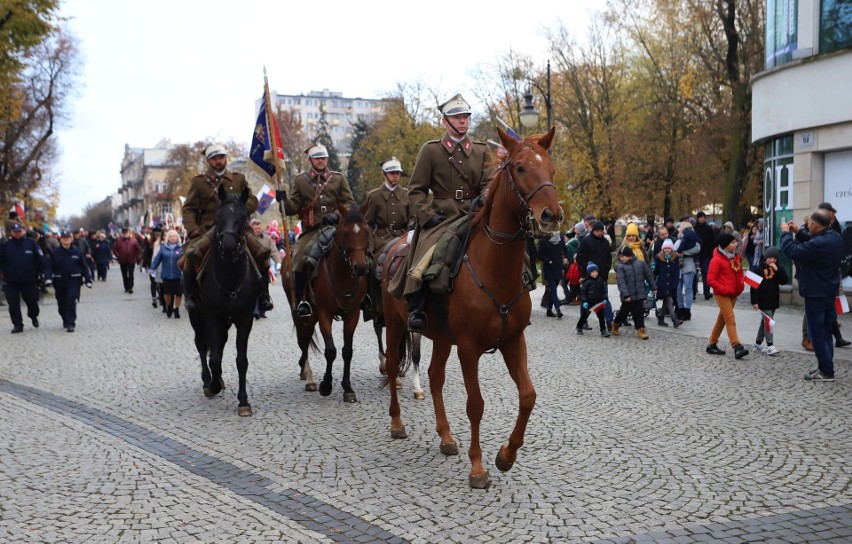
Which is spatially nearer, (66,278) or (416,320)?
(416,320)

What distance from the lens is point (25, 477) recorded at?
6.73m

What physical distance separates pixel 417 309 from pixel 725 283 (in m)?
7.28

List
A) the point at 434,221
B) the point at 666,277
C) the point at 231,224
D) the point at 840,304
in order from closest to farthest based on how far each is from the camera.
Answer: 1. the point at 434,221
2. the point at 231,224
3. the point at 840,304
4. the point at 666,277

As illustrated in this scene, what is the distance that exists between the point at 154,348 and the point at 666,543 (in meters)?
11.3

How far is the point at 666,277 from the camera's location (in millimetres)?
16172

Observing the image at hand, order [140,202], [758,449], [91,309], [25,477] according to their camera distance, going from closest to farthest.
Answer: [25,477], [758,449], [91,309], [140,202]

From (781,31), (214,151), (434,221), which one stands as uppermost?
(781,31)

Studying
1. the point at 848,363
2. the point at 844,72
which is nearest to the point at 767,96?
A: the point at 844,72

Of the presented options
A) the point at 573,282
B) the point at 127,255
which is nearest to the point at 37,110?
the point at 127,255

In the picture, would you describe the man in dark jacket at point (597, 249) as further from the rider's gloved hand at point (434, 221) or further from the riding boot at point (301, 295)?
the rider's gloved hand at point (434, 221)

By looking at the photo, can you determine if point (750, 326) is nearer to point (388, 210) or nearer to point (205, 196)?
point (388, 210)

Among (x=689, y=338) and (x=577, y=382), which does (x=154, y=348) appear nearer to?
(x=577, y=382)

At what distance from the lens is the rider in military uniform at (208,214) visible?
382 inches

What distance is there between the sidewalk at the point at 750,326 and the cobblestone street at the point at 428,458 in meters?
0.87
